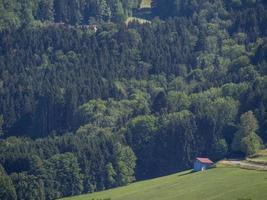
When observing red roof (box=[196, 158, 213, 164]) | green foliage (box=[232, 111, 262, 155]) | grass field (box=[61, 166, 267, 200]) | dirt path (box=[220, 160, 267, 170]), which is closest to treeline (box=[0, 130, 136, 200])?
grass field (box=[61, 166, 267, 200])

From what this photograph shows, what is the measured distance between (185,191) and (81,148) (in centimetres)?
3362

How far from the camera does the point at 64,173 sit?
552ft

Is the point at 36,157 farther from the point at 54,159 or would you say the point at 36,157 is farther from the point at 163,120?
the point at 163,120

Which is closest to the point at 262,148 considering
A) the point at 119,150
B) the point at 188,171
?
the point at 188,171

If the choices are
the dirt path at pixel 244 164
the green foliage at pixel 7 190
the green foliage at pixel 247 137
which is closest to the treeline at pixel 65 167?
the green foliage at pixel 7 190

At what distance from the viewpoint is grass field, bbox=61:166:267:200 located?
135 meters

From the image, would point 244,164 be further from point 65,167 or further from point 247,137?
point 65,167

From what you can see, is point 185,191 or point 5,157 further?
point 5,157

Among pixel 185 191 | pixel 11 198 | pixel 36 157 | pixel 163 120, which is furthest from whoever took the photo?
pixel 163 120

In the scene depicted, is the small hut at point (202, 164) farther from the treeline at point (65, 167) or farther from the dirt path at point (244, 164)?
the treeline at point (65, 167)

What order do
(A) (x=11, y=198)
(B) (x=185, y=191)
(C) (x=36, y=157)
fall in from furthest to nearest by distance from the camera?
(C) (x=36, y=157) < (A) (x=11, y=198) < (B) (x=185, y=191)

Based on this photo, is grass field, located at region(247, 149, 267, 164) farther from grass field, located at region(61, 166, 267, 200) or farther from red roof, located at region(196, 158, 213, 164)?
red roof, located at region(196, 158, 213, 164)

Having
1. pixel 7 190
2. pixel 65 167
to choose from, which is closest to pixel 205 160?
pixel 65 167

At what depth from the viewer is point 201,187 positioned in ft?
468
